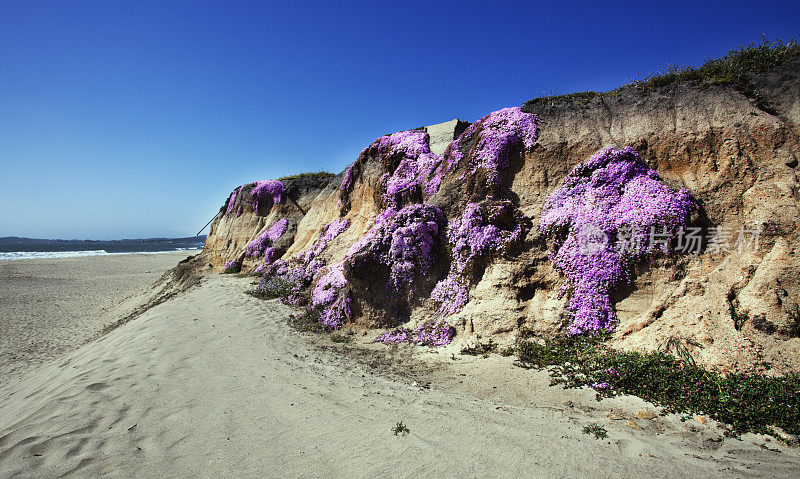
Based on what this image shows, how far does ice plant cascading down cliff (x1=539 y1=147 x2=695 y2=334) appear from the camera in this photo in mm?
7641

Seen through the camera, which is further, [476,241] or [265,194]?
A: [265,194]

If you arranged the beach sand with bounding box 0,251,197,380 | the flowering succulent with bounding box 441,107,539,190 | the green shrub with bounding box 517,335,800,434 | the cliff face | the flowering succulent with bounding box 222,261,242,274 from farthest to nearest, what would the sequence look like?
the flowering succulent with bounding box 222,261,242,274 < the beach sand with bounding box 0,251,197,380 < the flowering succulent with bounding box 441,107,539,190 < the cliff face < the green shrub with bounding box 517,335,800,434

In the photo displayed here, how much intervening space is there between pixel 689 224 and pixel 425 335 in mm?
6141

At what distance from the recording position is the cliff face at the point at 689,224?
612cm

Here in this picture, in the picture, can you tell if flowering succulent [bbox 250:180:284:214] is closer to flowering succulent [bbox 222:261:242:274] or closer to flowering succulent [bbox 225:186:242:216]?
flowering succulent [bbox 225:186:242:216]

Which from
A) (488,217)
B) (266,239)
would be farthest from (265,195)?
(488,217)

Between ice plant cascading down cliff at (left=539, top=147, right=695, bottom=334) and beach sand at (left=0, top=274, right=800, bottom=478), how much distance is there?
2.35 m

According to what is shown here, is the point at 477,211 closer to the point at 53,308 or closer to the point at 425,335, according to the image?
the point at 425,335

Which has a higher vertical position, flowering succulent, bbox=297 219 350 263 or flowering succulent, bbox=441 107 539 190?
flowering succulent, bbox=441 107 539 190

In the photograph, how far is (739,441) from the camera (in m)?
4.61

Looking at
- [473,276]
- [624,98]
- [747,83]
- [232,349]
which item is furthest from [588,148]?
[232,349]

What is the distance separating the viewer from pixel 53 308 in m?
18.5

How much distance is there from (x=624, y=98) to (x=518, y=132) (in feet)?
9.25

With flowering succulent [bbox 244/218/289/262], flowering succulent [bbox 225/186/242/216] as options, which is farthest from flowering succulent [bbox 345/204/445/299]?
flowering succulent [bbox 225/186/242/216]
